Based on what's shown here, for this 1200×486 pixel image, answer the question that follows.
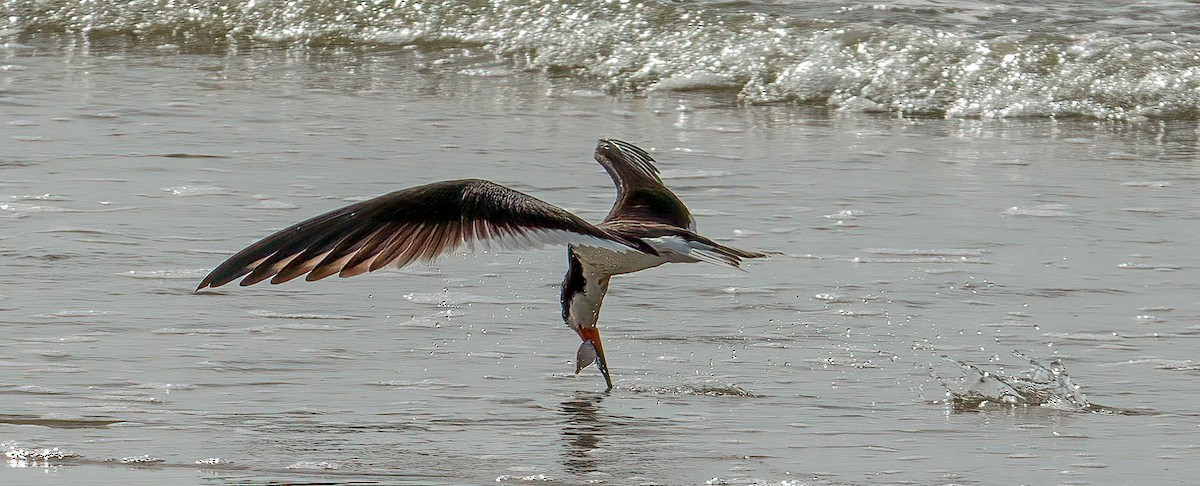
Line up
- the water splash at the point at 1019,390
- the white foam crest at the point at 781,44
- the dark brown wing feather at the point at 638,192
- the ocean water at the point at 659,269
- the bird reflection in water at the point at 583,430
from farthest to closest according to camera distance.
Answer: the white foam crest at the point at 781,44 → the dark brown wing feather at the point at 638,192 → the water splash at the point at 1019,390 → the ocean water at the point at 659,269 → the bird reflection in water at the point at 583,430

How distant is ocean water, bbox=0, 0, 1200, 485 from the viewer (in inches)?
168

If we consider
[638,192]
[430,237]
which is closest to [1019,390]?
[638,192]

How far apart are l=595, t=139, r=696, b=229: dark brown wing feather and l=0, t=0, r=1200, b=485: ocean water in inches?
13.6

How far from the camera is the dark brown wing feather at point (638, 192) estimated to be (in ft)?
17.1

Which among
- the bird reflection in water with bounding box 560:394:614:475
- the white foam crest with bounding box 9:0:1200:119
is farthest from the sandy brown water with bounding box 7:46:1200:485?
the white foam crest with bounding box 9:0:1200:119

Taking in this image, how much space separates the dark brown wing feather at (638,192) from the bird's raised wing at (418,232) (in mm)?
854

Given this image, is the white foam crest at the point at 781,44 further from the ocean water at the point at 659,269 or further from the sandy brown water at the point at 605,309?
the sandy brown water at the point at 605,309

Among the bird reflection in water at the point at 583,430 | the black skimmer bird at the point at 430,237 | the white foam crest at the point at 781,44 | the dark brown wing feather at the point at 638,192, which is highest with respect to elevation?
the black skimmer bird at the point at 430,237

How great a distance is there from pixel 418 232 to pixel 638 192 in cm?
119

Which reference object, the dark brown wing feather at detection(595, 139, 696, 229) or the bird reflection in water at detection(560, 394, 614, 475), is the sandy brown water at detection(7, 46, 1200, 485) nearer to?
the bird reflection in water at detection(560, 394, 614, 475)

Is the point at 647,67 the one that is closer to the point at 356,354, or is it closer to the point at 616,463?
the point at 356,354

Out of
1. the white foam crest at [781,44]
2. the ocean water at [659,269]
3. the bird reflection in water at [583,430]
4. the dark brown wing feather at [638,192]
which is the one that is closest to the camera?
the bird reflection in water at [583,430]

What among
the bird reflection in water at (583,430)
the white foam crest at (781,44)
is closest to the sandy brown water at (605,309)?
the bird reflection in water at (583,430)

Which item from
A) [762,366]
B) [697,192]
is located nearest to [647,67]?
[697,192]
